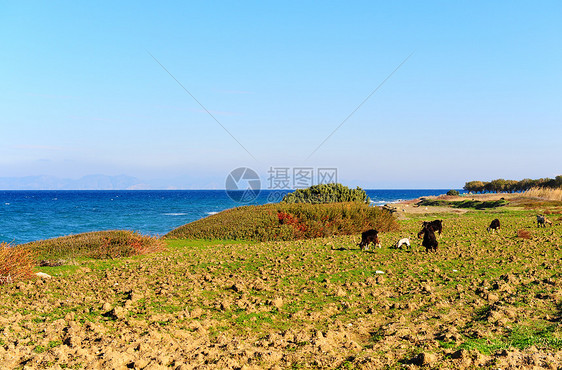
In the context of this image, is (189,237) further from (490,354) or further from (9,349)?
(490,354)

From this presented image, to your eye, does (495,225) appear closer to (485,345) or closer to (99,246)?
(485,345)

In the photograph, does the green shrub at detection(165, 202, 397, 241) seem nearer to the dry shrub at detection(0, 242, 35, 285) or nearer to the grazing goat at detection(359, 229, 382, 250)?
the grazing goat at detection(359, 229, 382, 250)

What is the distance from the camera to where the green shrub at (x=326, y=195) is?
31.0 meters

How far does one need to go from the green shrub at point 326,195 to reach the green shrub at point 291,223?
6393 millimetres

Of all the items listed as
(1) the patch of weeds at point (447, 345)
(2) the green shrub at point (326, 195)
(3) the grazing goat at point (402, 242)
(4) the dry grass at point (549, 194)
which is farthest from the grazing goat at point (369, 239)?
(4) the dry grass at point (549, 194)

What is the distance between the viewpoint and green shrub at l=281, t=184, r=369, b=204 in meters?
31.0

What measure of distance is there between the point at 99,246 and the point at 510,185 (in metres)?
97.5

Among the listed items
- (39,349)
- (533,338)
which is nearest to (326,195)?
(533,338)

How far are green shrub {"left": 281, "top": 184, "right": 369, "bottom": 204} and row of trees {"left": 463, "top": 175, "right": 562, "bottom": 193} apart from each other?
60.8m

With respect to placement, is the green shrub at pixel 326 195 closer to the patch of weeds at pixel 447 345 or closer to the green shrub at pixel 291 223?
the green shrub at pixel 291 223

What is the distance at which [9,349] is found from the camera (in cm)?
536

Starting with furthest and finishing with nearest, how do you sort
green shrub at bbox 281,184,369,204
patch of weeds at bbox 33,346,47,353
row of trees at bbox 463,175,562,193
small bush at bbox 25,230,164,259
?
row of trees at bbox 463,175,562,193
green shrub at bbox 281,184,369,204
small bush at bbox 25,230,164,259
patch of weeds at bbox 33,346,47,353

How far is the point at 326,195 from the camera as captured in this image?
31.2m

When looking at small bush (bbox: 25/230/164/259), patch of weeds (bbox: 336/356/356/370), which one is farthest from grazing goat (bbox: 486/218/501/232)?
patch of weeds (bbox: 336/356/356/370)
